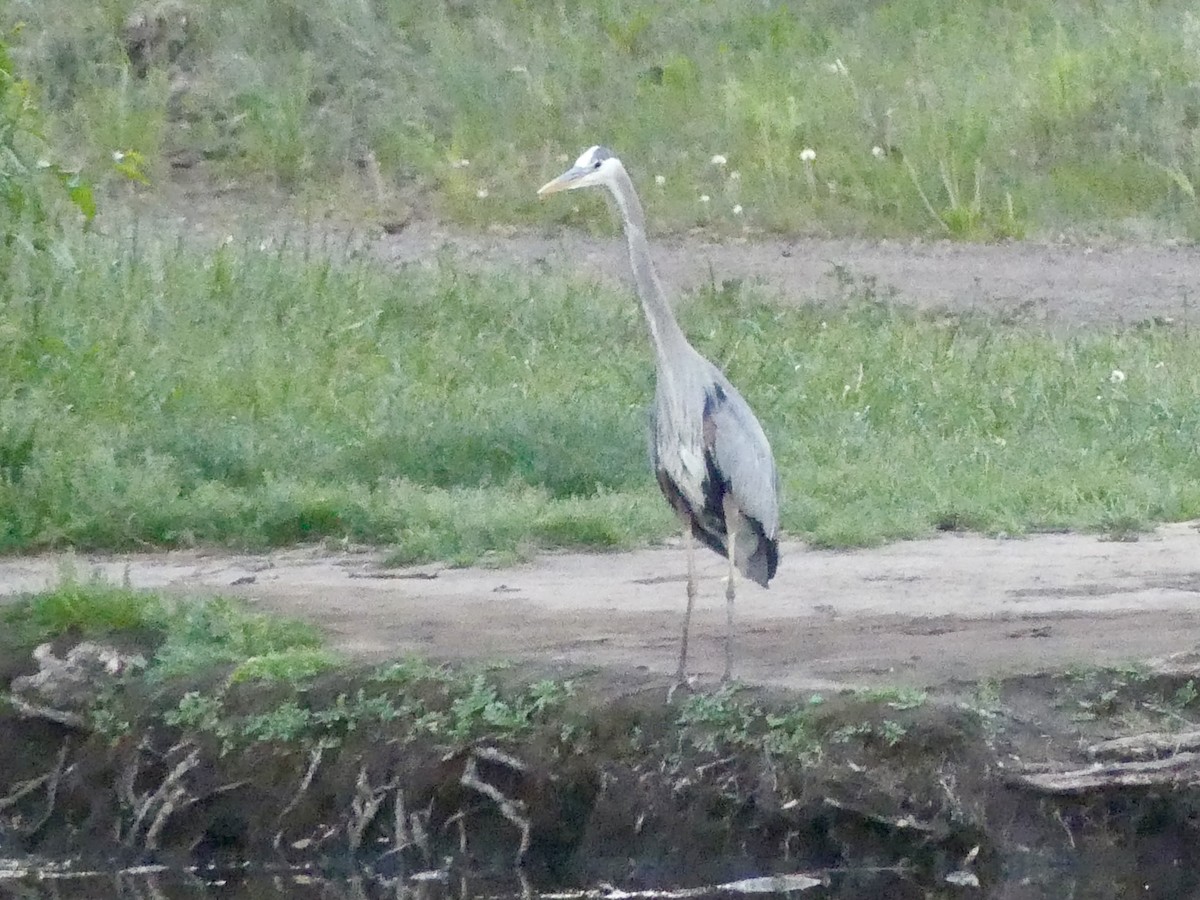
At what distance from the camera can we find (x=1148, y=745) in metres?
5.53

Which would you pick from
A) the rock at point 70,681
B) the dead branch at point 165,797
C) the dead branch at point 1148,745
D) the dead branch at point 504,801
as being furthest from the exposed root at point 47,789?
the dead branch at point 1148,745

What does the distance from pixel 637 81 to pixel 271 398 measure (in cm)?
672

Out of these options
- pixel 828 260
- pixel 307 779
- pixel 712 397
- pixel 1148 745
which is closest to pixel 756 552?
pixel 712 397

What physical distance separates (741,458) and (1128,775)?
1298 mm

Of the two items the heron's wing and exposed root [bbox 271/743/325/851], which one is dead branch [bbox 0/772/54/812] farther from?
the heron's wing

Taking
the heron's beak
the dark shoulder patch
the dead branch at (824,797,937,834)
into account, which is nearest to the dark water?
the dead branch at (824,797,937,834)

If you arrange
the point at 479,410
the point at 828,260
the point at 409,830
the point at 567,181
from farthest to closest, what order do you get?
the point at 828,260
the point at 479,410
the point at 567,181
the point at 409,830

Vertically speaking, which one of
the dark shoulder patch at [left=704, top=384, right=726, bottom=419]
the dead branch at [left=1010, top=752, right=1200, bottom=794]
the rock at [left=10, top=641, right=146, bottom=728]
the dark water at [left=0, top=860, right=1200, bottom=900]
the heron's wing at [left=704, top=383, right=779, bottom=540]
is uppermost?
the dark shoulder patch at [left=704, top=384, right=726, bottom=419]

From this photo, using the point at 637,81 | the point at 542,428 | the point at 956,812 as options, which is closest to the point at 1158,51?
the point at 637,81

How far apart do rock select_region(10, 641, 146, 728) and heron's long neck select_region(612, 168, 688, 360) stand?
1.66 m

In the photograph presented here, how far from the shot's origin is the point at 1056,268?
13.1m

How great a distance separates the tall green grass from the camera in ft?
25.7

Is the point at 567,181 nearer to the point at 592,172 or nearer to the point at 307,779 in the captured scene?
the point at 592,172

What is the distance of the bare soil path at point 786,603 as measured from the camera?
6195mm
